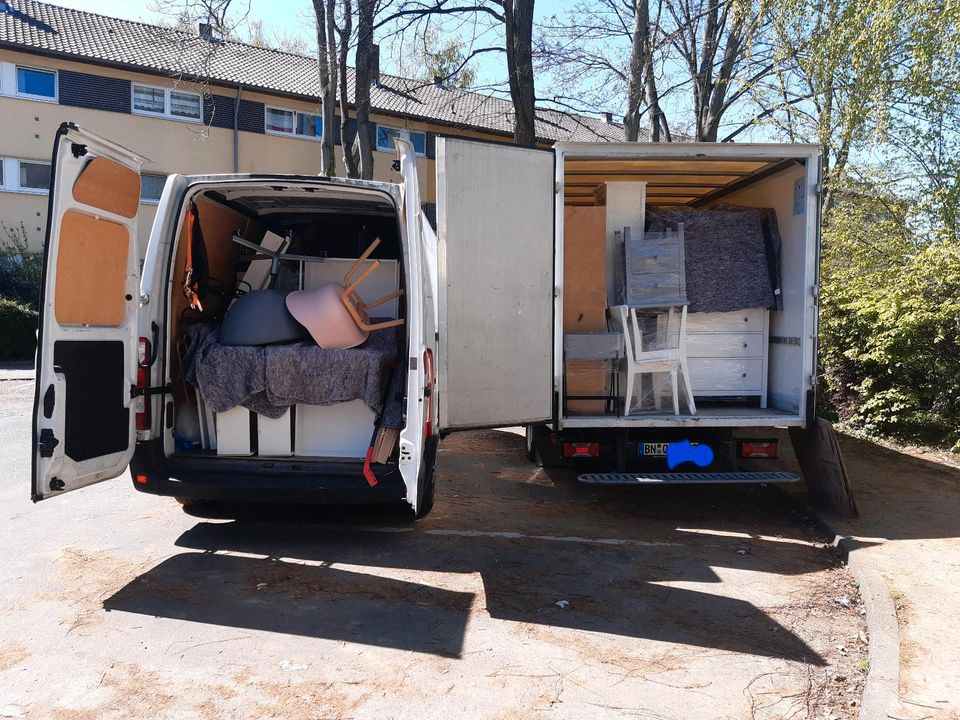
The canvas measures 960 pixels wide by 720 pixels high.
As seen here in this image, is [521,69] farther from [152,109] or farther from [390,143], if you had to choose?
[152,109]

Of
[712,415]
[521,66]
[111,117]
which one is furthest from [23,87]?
[712,415]

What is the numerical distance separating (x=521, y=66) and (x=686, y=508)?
7.44 m

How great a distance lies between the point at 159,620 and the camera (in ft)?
12.5

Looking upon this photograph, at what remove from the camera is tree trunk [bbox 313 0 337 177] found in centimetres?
1325

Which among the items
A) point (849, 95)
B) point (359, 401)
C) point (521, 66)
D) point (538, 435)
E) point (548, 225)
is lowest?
point (538, 435)

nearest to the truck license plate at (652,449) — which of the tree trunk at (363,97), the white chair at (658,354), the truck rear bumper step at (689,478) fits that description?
the truck rear bumper step at (689,478)

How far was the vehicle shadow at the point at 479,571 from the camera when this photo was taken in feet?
12.6

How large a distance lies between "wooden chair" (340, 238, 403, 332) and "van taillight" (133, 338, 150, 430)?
123 cm

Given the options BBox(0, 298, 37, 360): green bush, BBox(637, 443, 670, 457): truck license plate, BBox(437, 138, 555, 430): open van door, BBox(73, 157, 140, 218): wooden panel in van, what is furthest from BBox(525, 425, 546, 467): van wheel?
BBox(0, 298, 37, 360): green bush

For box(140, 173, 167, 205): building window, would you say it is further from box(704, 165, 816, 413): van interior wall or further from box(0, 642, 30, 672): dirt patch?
box(0, 642, 30, 672): dirt patch

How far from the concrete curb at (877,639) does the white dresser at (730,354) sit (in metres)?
1.49

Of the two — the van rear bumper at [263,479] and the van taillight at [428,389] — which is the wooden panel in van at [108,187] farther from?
the van taillight at [428,389]

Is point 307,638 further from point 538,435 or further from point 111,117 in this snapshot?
point 111,117

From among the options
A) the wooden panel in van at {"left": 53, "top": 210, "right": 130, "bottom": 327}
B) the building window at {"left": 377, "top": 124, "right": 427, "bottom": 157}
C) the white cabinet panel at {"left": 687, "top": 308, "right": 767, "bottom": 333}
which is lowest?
the white cabinet panel at {"left": 687, "top": 308, "right": 767, "bottom": 333}
